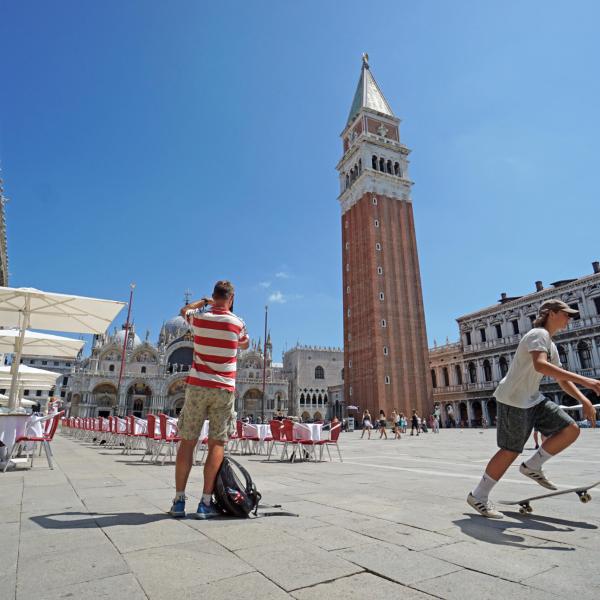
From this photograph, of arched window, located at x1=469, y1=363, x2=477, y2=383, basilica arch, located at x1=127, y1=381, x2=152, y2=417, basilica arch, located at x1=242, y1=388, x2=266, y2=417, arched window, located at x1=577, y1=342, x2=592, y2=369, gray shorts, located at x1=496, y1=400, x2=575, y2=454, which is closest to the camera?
gray shorts, located at x1=496, y1=400, x2=575, y2=454

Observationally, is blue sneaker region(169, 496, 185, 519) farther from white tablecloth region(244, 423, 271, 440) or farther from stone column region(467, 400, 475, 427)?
stone column region(467, 400, 475, 427)

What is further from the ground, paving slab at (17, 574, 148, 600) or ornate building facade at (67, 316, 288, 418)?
ornate building facade at (67, 316, 288, 418)

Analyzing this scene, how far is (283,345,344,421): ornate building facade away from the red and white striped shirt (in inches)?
2029

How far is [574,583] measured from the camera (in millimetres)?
1710

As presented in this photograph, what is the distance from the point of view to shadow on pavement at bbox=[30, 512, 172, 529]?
2740 millimetres

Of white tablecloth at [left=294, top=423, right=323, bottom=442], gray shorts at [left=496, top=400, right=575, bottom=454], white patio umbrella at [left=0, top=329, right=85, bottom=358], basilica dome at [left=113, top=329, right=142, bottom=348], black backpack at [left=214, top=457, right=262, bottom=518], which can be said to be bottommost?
black backpack at [left=214, top=457, right=262, bottom=518]

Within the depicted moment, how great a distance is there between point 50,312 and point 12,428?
10.3 feet

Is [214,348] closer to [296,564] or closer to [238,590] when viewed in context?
[296,564]

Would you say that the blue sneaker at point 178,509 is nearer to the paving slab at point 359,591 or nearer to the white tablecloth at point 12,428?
the paving slab at point 359,591

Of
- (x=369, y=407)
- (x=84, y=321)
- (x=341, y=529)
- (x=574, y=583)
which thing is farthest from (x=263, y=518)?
(x=369, y=407)

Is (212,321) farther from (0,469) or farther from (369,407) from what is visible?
(369,407)

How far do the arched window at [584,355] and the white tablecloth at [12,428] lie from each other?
34.9 m

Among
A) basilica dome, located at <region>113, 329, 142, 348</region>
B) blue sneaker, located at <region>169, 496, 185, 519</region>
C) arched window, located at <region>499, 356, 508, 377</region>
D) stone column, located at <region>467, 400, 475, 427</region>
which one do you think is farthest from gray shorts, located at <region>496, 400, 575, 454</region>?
basilica dome, located at <region>113, 329, 142, 348</region>

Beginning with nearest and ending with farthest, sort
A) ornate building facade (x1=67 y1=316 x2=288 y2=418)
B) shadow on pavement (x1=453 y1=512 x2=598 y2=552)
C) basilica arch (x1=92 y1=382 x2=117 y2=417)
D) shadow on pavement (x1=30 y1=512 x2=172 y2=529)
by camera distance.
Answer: shadow on pavement (x1=453 y1=512 x2=598 y2=552) → shadow on pavement (x1=30 y1=512 x2=172 y2=529) → ornate building facade (x1=67 y1=316 x2=288 y2=418) → basilica arch (x1=92 y1=382 x2=117 y2=417)
